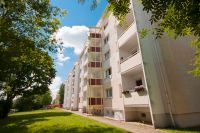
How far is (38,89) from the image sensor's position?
39.7 meters

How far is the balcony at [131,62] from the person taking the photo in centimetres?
1659

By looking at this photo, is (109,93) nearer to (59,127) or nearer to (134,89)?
(134,89)

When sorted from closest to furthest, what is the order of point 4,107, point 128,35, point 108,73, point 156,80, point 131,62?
point 156,80
point 131,62
point 128,35
point 108,73
point 4,107

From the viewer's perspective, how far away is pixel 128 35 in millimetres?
19094

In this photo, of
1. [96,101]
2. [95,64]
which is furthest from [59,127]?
[95,64]

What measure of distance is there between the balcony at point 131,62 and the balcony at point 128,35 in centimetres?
235

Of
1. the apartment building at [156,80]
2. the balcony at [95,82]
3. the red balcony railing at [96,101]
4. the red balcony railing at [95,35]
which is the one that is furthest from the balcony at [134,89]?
the red balcony railing at [95,35]

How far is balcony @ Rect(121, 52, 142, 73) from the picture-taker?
1659cm

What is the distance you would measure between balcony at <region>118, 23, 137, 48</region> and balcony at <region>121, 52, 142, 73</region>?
2.35 metres

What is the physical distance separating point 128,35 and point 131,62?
3.27 meters

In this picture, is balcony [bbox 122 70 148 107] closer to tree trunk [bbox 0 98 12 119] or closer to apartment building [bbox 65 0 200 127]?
apartment building [bbox 65 0 200 127]

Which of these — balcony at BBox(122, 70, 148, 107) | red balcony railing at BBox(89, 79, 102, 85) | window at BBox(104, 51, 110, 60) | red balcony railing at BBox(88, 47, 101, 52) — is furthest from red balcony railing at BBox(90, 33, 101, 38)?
balcony at BBox(122, 70, 148, 107)

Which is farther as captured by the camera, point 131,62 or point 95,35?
point 95,35

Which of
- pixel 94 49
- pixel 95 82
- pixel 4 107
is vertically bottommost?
pixel 4 107
